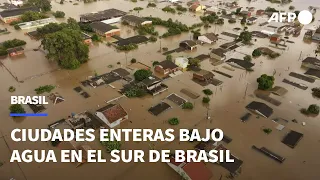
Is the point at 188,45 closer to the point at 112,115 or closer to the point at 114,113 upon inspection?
the point at 114,113

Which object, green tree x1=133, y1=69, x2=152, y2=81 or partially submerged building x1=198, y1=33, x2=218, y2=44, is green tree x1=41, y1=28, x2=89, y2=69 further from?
partially submerged building x1=198, y1=33, x2=218, y2=44

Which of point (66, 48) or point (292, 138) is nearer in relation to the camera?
point (292, 138)

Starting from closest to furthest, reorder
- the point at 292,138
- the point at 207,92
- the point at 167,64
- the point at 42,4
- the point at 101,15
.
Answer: the point at 292,138, the point at 207,92, the point at 167,64, the point at 101,15, the point at 42,4

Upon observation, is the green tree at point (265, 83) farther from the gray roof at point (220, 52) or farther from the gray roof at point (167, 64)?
the gray roof at point (167, 64)

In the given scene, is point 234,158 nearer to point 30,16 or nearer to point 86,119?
point 86,119

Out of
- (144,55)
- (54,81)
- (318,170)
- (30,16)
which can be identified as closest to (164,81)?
(144,55)

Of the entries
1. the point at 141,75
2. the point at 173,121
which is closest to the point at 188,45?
the point at 141,75

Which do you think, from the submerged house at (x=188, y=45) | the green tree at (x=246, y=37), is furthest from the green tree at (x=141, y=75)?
the green tree at (x=246, y=37)
